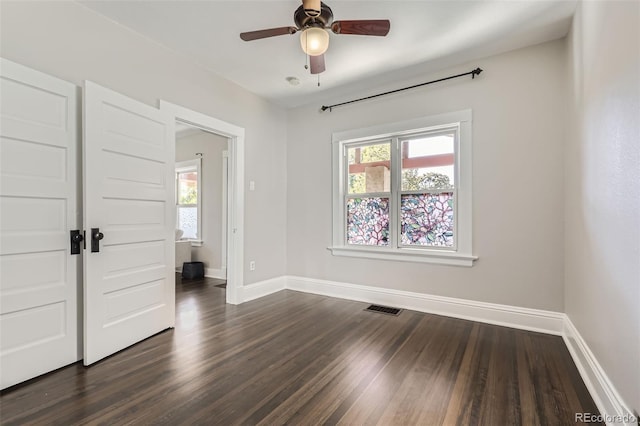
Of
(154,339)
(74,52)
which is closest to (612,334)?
(154,339)

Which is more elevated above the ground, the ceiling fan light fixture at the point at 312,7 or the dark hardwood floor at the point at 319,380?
the ceiling fan light fixture at the point at 312,7

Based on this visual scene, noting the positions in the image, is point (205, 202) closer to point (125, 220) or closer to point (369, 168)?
point (125, 220)

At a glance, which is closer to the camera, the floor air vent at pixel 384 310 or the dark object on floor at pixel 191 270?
the floor air vent at pixel 384 310

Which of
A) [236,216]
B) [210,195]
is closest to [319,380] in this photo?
[236,216]

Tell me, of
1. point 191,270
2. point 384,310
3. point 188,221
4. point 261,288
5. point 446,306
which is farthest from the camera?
point 188,221

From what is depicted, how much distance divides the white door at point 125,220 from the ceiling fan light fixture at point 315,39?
1.60m

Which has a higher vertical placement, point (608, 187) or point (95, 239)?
point (608, 187)

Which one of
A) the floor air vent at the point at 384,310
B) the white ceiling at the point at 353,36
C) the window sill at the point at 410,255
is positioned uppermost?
the white ceiling at the point at 353,36

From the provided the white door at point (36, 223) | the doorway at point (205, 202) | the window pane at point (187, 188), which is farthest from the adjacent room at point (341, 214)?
the window pane at point (187, 188)

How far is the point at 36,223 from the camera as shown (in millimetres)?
2029

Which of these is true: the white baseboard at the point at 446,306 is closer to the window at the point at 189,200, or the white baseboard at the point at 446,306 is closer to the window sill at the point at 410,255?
the window sill at the point at 410,255

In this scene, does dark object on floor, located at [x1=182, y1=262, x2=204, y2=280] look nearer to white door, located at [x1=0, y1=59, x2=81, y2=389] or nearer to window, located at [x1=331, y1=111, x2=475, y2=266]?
window, located at [x1=331, y1=111, x2=475, y2=266]

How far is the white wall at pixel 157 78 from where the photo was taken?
2078mm

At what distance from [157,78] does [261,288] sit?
2.78 metres
